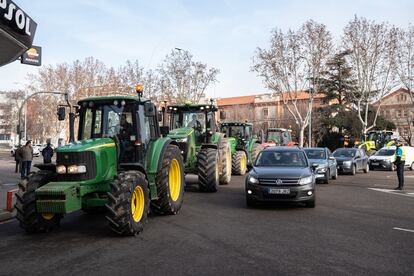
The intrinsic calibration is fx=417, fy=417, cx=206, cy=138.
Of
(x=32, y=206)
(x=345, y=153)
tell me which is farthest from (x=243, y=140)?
(x=32, y=206)

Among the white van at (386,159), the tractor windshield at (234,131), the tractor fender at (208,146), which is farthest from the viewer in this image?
the white van at (386,159)

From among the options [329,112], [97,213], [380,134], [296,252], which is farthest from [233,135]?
[329,112]

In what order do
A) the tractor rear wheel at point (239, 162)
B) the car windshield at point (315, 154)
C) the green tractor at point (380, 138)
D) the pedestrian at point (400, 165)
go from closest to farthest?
the pedestrian at point (400, 165), the car windshield at point (315, 154), the tractor rear wheel at point (239, 162), the green tractor at point (380, 138)

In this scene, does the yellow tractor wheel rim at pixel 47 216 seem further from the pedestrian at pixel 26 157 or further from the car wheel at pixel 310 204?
the pedestrian at pixel 26 157

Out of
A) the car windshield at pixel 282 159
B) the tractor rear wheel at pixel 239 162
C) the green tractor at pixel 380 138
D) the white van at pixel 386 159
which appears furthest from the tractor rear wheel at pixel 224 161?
the green tractor at pixel 380 138

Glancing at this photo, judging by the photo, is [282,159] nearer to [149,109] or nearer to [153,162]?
[153,162]

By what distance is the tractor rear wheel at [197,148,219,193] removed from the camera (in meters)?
13.5

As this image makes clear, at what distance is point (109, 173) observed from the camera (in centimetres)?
800

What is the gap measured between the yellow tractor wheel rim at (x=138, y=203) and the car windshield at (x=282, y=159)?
179 inches

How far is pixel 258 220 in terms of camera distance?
913cm

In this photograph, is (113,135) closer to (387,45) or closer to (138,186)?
(138,186)

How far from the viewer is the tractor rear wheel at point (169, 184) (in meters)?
9.12

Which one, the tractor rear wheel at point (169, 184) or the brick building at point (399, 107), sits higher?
the brick building at point (399, 107)

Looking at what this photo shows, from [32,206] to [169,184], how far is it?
10.5ft
